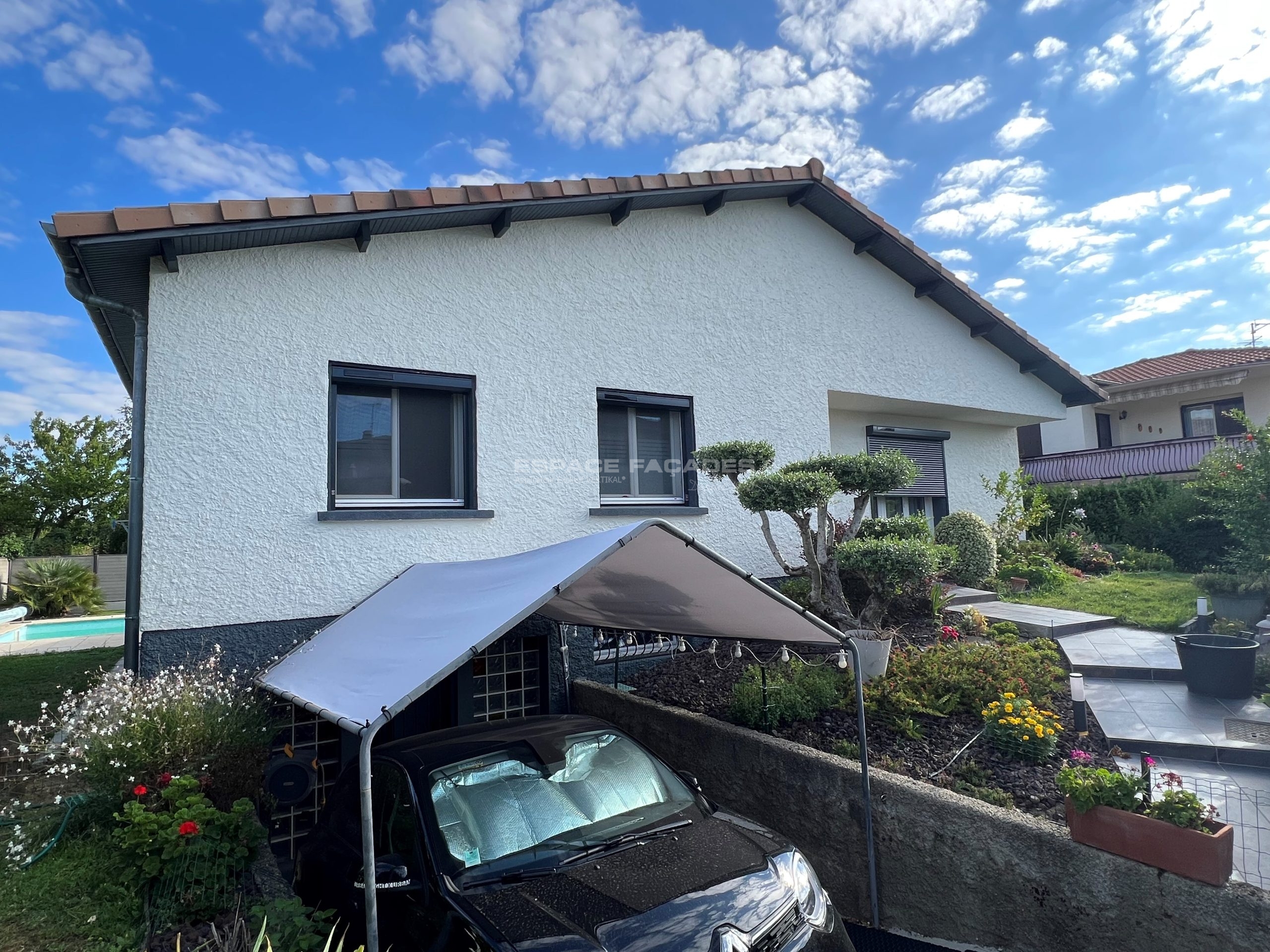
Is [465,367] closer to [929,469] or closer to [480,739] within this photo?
[480,739]

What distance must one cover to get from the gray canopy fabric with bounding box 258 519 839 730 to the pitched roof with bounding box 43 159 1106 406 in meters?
2.98

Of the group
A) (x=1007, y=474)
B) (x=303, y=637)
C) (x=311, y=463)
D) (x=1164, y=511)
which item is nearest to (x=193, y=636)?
(x=303, y=637)

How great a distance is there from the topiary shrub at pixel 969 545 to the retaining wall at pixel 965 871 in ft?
22.0

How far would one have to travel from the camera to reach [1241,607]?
859 cm

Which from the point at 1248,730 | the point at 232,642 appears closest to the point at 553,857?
the point at 232,642

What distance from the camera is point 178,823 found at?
4004 mm

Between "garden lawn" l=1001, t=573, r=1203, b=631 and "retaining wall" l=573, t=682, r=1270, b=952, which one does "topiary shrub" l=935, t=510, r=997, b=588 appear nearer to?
"garden lawn" l=1001, t=573, r=1203, b=631

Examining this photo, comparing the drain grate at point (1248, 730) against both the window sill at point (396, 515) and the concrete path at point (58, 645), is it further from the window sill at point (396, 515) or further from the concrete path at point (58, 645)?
the concrete path at point (58, 645)

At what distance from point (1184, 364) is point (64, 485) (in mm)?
34762

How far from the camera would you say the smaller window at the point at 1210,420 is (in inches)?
814

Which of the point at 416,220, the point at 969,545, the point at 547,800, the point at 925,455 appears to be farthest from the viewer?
the point at 925,455

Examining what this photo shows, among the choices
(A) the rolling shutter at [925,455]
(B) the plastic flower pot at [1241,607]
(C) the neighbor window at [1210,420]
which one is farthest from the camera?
(C) the neighbor window at [1210,420]

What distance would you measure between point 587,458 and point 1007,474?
841cm

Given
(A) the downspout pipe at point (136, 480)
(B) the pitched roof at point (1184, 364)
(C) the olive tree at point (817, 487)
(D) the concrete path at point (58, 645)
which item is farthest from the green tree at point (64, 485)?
(B) the pitched roof at point (1184, 364)
